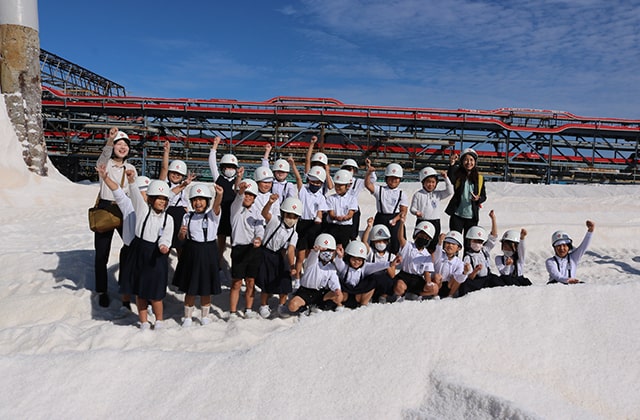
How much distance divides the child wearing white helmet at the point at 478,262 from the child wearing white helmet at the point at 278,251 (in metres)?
2.09

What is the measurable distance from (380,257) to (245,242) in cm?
168

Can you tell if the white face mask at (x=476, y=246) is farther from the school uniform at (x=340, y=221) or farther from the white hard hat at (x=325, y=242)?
the white hard hat at (x=325, y=242)

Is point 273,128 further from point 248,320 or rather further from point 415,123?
point 248,320

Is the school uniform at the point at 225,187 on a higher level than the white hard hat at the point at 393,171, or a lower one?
lower

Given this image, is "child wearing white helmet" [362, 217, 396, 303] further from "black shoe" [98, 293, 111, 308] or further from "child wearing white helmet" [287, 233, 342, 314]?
"black shoe" [98, 293, 111, 308]

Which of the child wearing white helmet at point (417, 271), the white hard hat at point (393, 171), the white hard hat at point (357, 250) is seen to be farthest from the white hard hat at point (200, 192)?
the white hard hat at point (393, 171)

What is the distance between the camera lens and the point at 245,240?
215 inches

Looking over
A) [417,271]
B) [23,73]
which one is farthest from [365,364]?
[23,73]

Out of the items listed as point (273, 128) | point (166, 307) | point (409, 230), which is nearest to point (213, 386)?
point (166, 307)

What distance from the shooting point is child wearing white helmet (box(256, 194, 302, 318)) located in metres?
5.47

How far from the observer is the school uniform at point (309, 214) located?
6.23 metres

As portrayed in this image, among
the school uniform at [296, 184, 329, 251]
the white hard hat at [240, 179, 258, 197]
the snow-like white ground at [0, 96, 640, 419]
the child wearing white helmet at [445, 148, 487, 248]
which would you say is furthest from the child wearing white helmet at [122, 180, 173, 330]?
the child wearing white helmet at [445, 148, 487, 248]

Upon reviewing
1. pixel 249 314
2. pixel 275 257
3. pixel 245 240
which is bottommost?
pixel 249 314

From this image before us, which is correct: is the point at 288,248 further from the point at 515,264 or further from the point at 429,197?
the point at 515,264
